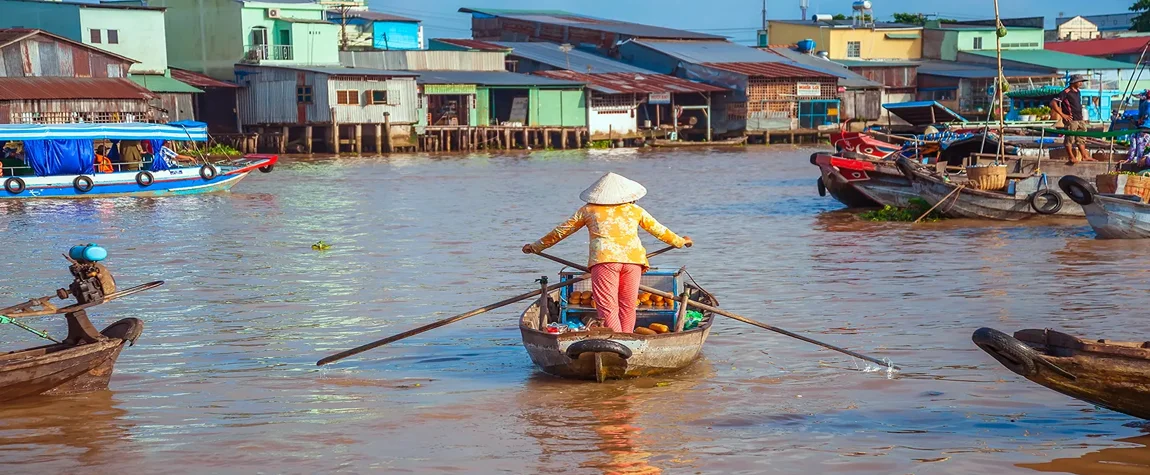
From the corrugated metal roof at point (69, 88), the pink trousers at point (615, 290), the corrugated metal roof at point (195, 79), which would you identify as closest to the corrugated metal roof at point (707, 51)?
the corrugated metal roof at point (195, 79)

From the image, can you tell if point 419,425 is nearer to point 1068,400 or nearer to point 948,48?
point 1068,400

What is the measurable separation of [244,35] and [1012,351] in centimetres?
3641

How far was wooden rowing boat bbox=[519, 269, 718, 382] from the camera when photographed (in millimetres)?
8109

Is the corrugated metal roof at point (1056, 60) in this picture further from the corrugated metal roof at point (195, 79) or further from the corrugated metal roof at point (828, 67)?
the corrugated metal roof at point (195, 79)

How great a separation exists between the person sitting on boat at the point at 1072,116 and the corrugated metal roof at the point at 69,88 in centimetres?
2248

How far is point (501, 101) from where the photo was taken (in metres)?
44.0

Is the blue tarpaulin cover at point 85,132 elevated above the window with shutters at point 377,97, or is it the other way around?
the window with shutters at point 377,97

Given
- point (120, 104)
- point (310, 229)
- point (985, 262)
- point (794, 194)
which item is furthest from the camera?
point (120, 104)

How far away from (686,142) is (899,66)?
11868 millimetres

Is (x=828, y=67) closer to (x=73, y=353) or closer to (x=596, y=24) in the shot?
(x=596, y=24)

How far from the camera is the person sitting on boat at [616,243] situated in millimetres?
8305

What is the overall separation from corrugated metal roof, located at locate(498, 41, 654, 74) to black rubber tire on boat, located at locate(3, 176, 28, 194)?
2473 cm

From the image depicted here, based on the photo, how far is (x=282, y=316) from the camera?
11.4m

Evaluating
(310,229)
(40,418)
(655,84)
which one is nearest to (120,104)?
(310,229)
